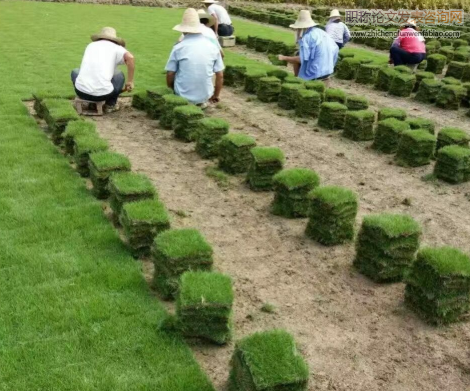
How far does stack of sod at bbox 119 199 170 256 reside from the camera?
527 cm

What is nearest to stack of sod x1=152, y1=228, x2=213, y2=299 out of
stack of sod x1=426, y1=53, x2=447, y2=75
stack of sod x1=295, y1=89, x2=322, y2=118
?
stack of sod x1=295, y1=89, x2=322, y2=118

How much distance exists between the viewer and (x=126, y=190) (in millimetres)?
5727

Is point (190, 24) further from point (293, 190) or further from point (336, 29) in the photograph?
point (336, 29)

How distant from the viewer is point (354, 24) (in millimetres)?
23375

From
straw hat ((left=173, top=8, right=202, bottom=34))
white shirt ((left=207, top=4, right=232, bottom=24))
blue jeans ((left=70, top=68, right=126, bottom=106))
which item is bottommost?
blue jeans ((left=70, top=68, right=126, bottom=106))

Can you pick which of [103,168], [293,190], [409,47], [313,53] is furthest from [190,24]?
[409,47]

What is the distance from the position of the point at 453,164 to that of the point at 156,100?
4947mm

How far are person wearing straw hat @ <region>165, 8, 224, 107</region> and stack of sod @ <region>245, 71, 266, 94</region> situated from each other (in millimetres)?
1755

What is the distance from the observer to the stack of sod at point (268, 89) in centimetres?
1105

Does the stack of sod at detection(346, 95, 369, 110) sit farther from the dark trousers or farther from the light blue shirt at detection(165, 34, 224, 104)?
the dark trousers

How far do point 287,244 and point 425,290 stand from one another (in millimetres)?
1617

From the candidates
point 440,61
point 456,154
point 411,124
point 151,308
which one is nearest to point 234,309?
point 151,308

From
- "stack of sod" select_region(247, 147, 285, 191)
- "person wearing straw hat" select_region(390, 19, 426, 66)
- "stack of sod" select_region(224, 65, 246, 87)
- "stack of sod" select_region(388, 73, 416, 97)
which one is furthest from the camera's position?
"person wearing straw hat" select_region(390, 19, 426, 66)

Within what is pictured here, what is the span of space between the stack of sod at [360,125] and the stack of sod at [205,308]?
5.35m
